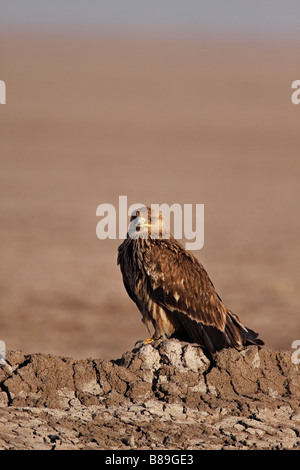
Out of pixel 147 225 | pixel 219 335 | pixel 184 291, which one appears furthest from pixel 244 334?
pixel 147 225

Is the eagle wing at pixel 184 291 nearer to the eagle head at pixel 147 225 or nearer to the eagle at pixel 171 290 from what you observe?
the eagle at pixel 171 290

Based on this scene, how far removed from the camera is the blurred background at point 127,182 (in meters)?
17.2

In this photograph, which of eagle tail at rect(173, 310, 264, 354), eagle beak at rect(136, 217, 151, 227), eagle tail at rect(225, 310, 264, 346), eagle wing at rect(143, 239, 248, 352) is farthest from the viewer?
eagle beak at rect(136, 217, 151, 227)

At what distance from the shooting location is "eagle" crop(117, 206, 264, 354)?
9.42 meters

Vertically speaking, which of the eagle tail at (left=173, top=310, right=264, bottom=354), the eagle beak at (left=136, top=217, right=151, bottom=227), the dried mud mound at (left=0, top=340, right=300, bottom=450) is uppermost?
the eagle beak at (left=136, top=217, right=151, bottom=227)

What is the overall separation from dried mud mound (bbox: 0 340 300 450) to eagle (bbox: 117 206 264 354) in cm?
47

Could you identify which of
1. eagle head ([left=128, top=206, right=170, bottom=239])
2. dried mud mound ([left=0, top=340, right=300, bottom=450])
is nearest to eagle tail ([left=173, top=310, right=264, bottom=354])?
dried mud mound ([left=0, top=340, right=300, bottom=450])

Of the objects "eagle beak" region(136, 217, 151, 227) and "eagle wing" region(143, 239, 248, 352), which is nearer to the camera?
"eagle wing" region(143, 239, 248, 352)

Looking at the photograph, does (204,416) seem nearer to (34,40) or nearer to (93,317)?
(93,317)

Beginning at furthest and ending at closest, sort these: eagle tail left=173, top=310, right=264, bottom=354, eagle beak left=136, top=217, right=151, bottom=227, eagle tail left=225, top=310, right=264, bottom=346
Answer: eagle beak left=136, top=217, right=151, bottom=227, eagle tail left=225, top=310, right=264, bottom=346, eagle tail left=173, top=310, right=264, bottom=354

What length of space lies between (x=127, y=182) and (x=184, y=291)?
21403 mm

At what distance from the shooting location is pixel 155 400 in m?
8.45

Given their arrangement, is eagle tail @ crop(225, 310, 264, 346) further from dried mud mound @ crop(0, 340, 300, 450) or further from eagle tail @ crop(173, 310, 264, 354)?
dried mud mound @ crop(0, 340, 300, 450)

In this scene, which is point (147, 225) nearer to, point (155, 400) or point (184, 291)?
point (184, 291)
